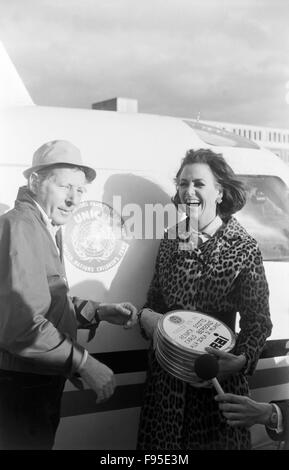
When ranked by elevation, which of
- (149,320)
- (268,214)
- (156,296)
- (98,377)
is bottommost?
(98,377)

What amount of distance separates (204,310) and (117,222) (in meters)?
0.61

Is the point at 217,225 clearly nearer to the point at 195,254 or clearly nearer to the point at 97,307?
the point at 195,254

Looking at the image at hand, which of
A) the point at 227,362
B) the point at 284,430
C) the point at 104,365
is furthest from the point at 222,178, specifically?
the point at 284,430

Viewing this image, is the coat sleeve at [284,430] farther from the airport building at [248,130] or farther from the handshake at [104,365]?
the airport building at [248,130]

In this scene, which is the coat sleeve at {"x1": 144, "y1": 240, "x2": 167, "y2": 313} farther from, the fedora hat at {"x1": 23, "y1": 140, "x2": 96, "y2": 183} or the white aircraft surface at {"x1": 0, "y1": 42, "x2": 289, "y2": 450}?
the fedora hat at {"x1": 23, "y1": 140, "x2": 96, "y2": 183}

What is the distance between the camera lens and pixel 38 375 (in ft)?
8.93

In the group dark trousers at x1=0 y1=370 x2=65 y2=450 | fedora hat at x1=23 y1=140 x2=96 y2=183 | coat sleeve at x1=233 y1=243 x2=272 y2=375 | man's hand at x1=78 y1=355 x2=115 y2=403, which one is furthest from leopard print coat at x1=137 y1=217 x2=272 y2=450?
fedora hat at x1=23 y1=140 x2=96 y2=183

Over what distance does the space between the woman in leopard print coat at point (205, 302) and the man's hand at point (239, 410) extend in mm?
45

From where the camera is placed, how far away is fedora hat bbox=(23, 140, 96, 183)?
2775 mm

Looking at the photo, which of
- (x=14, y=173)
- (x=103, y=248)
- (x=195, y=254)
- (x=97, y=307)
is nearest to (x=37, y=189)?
(x=14, y=173)

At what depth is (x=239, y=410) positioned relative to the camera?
114 inches

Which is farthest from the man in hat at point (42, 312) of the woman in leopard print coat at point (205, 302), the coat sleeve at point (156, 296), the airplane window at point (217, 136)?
the airplane window at point (217, 136)

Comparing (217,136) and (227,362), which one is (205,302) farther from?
(217,136)

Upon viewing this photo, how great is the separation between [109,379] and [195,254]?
75 cm
